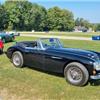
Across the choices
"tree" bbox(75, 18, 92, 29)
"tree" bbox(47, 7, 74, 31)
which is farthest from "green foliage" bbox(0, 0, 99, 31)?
"tree" bbox(75, 18, 92, 29)

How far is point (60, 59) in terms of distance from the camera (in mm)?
7590

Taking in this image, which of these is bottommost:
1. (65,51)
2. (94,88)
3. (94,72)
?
(94,88)

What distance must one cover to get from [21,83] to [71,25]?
4321 inches

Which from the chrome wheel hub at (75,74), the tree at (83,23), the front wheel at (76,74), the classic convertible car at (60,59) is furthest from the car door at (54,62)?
the tree at (83,23)

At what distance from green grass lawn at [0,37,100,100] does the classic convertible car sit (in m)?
0.30

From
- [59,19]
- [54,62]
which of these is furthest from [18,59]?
[59,19]

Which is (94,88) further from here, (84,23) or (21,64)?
(84,23)

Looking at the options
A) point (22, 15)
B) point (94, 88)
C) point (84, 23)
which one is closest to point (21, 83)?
point (94, 88)

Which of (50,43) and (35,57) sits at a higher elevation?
(50,43)

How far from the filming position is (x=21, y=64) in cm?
927

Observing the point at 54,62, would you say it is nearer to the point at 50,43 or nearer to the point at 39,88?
the point at 39,88

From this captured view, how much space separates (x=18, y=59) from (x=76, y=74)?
9.24 ft

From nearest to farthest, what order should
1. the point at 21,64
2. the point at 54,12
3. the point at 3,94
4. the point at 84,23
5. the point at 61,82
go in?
the point at 3,94, the point at 61,82, the point at 21,64, the point at 54,12, the point at 84,23

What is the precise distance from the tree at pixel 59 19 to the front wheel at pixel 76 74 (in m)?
92.8
